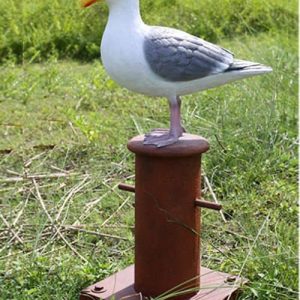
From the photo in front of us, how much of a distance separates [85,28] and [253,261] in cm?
363

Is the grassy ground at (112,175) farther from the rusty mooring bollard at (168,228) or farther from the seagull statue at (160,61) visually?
the seagull statue at (160,61)

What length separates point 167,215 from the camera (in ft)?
8.58

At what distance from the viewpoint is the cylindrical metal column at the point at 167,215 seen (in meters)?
2.58

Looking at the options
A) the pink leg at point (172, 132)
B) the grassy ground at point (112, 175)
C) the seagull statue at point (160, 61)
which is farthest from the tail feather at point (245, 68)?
the grassy ground at point (112, 175)

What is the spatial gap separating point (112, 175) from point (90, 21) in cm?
257

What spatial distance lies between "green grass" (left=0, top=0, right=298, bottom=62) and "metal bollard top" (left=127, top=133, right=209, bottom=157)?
319 cm

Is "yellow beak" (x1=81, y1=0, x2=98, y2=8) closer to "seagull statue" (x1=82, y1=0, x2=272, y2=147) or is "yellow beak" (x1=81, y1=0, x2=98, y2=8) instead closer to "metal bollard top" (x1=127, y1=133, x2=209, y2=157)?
"seagull statue" (x1=82, y1=0, x2=272, y2=147)

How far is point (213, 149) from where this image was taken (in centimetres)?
390

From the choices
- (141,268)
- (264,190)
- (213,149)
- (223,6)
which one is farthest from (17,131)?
(223,6)

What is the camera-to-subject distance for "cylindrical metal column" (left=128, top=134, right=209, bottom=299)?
8.47ft

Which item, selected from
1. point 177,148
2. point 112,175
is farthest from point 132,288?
point 112,175

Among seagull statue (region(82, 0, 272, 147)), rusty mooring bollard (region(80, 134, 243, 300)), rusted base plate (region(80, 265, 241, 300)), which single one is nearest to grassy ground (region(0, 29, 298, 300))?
rusted base plate (region(80, 265, 241, 300))

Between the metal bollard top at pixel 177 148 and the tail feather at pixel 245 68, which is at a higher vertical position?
the tail feather at pixel 245 68

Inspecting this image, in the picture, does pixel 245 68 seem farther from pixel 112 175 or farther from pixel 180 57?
pixel 112 175
